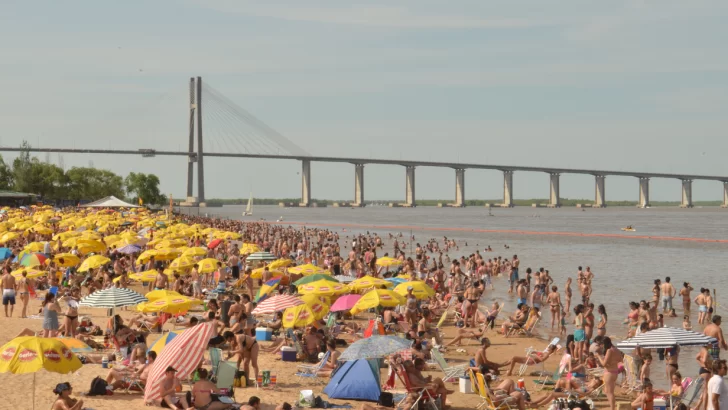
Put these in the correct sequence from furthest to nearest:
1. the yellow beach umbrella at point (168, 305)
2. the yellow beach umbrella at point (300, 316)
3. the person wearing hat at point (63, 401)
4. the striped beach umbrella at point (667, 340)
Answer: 1. the yellow beach umbrella at point (168, 305)
2. the yellow beach umbrella at point (300, 316)
3. the striped beach umbrella at point (667, 340)
4. the person wearing hat at point (63, 401)

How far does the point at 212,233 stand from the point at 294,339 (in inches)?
691

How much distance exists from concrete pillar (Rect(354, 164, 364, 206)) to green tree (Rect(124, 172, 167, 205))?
36.0 meters

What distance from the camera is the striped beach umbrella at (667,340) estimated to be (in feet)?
34.6

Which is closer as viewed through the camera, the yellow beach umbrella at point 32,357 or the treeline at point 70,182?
the yellow beach umbrella at point 32,357

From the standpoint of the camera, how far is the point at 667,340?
10.6m

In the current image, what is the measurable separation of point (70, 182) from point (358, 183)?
2245 inches

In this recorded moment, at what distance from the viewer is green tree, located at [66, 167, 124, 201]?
10519 centimetres

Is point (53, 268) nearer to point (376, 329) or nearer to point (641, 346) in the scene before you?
point (376, 329)

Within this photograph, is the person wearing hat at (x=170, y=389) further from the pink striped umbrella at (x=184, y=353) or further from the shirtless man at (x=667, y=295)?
the shirtless man at (x=667, y=295)

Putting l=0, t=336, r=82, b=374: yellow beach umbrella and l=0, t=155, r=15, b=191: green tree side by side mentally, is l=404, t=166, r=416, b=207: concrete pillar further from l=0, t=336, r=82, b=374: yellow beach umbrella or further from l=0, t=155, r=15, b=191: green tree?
l=0, t=336, r=82, b=374: yellow beach umbrella

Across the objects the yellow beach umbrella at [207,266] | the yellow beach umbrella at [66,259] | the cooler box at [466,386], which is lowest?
the cooler box at [466,386]

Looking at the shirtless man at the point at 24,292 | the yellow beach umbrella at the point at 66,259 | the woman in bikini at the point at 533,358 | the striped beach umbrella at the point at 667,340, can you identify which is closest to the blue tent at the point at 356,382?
the woman in bikini at the point at 533,358

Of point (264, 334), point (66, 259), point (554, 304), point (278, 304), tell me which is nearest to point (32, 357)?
point (278, 304)

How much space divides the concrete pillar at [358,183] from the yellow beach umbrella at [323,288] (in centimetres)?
12602
